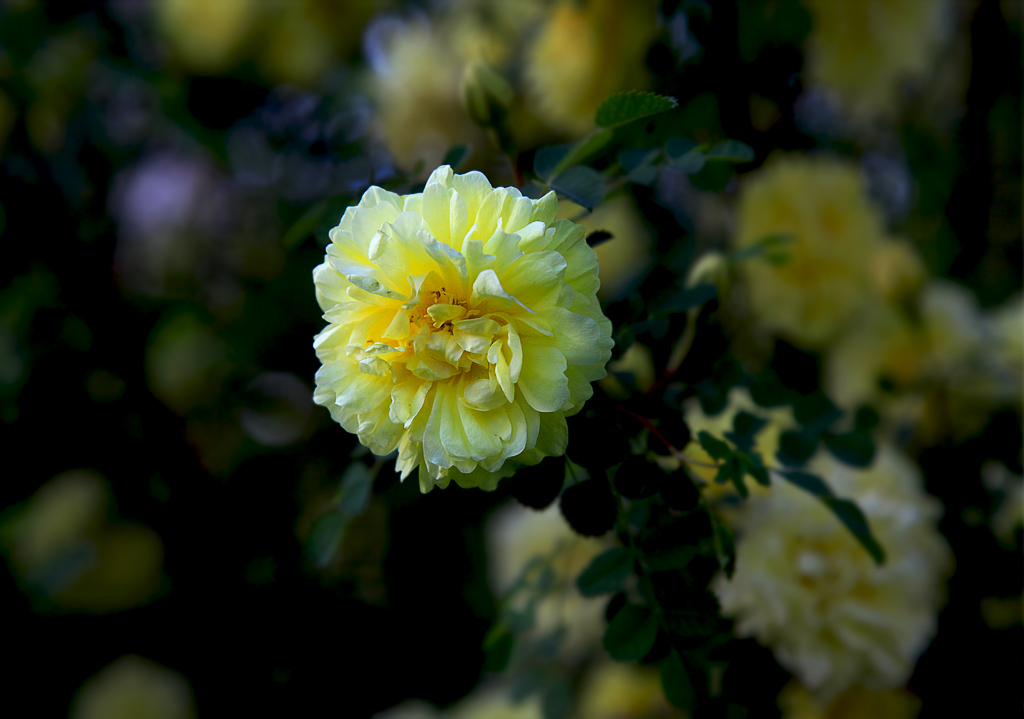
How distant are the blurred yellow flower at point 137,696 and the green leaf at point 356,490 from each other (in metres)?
0.67

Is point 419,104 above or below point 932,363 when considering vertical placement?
above

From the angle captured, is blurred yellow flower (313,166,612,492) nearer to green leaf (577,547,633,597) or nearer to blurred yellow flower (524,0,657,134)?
green leaf (577,547,633,597)

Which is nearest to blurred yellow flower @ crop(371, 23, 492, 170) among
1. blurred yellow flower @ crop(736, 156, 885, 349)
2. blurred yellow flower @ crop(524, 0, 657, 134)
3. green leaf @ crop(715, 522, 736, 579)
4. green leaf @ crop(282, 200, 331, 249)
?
blurred yellow flower @ crop(524, 0, 657, 134)

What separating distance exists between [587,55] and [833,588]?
1.96 feet

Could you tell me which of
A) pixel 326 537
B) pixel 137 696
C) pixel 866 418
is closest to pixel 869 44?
pixel 866 418

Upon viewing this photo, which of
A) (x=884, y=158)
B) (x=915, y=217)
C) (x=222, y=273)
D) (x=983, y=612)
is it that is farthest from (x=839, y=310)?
(x=222, y=273)

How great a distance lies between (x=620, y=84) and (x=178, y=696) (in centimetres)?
96

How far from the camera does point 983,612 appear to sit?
0.63m

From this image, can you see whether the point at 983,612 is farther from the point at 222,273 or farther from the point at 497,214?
the point at 222,273

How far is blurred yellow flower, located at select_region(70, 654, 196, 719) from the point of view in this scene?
886mm

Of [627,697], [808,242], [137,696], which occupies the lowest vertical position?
[137,696]

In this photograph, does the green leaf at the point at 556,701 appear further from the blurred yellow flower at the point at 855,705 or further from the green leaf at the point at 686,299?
the green leaf at the point at 686,299

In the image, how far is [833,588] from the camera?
530 mm

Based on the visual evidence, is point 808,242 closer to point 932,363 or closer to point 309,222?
point 932,363
